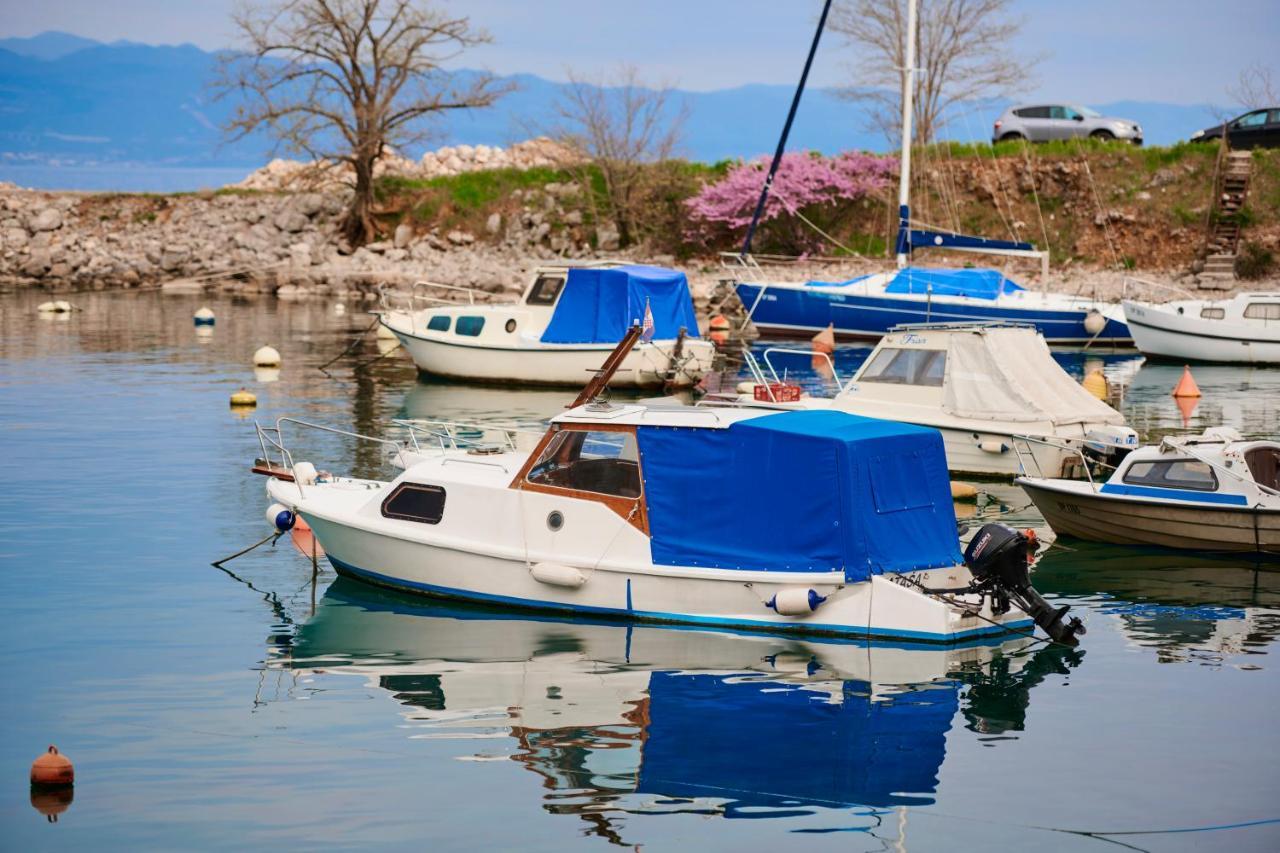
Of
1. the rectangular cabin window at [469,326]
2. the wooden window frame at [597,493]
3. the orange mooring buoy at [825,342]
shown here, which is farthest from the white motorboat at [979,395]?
the orange mooring buoy at [825,342]

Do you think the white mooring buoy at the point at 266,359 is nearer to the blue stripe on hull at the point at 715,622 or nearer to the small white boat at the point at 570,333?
the small white boat at the point at 570,333

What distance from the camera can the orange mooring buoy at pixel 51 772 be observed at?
11.9 m

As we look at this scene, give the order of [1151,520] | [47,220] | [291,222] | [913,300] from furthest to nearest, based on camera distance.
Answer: [47,220] < [291,222] < [913,300] < [1151,520]

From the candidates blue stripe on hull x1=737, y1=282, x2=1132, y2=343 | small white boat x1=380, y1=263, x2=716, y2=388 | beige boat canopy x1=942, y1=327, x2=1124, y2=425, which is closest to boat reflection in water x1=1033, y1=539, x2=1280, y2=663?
beige boat canopy x1=942, y1=327, x2=1124, y2=425

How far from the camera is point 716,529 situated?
625 inches

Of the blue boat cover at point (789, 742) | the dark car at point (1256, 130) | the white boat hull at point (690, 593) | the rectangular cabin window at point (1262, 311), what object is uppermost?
the dark car at point (1256, 130)

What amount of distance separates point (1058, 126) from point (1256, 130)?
26.7ft

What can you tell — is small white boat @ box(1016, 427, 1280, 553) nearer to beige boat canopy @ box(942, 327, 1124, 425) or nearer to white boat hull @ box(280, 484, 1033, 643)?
beige boat canopy @ box(942, 327, 1124, 425)

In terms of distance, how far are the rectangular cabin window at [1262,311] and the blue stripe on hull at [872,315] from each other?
4583 millimetres

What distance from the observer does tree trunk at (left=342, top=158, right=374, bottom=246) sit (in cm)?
7175

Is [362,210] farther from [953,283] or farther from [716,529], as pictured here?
[716,529]

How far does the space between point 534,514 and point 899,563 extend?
13.1 ft

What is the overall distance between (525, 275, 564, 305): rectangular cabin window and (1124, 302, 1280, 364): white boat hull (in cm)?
1738

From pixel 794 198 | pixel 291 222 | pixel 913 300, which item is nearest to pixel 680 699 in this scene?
pixel 913 300
